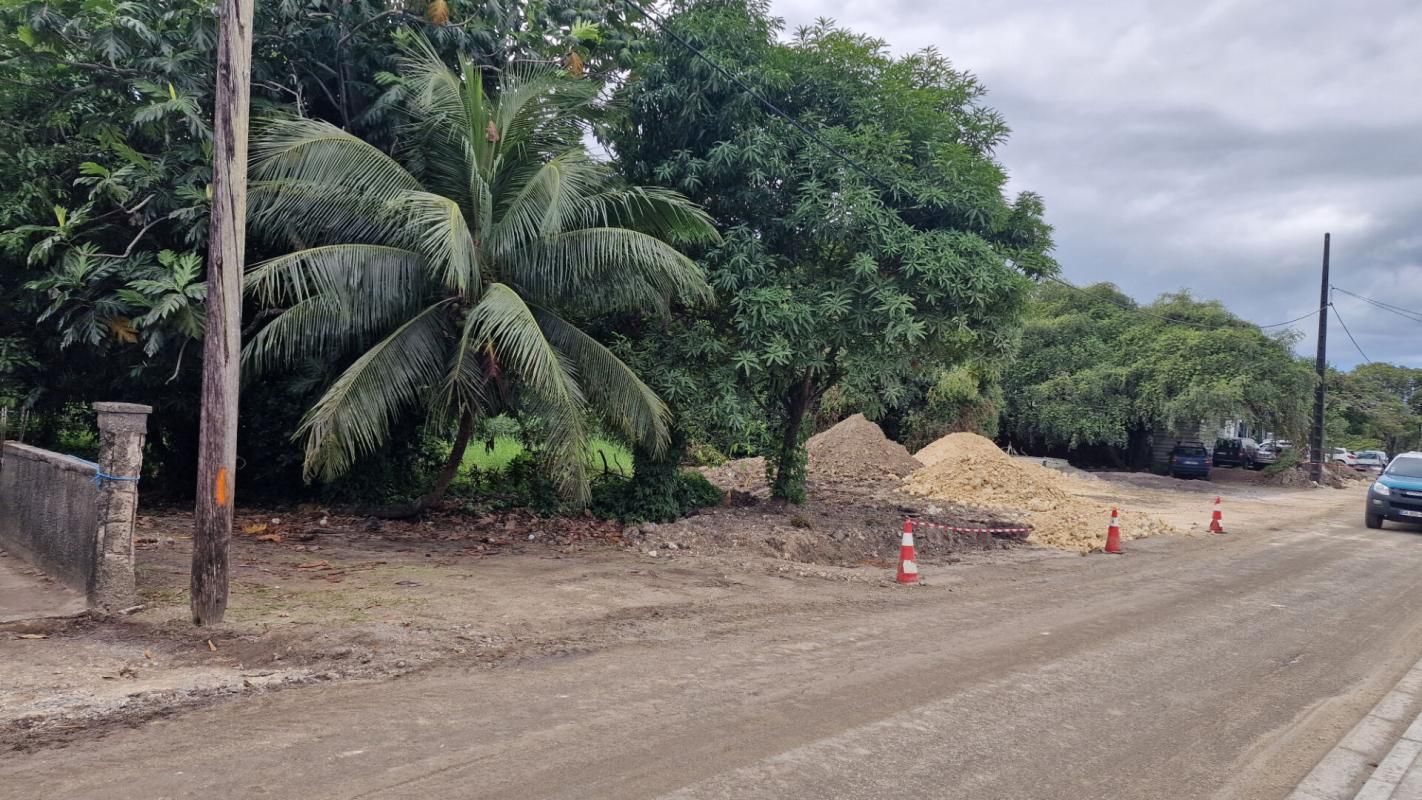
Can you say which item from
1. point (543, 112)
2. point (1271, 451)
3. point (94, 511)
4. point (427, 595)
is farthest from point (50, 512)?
point (1271, 451)

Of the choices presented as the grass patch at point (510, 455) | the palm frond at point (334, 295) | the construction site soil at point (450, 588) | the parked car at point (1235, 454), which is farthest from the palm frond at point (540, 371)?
the parked car at point (1235, 454)

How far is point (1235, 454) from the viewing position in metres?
41.2

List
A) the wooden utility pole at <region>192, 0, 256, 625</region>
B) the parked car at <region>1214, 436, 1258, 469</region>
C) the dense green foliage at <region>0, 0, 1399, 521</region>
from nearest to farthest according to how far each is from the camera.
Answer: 1. the wooden utility pole at <region>192, 0, 256, 625</region>
2. the dense green foliage at <region>0, 0, 1399, 521</region>
3. the parked car at <region>1214, 436, 1258, 469</region>

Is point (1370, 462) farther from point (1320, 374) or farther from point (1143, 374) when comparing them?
point (1143, 374)

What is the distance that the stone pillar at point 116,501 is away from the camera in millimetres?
7496

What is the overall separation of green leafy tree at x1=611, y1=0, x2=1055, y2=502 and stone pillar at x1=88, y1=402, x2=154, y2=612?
7.37m

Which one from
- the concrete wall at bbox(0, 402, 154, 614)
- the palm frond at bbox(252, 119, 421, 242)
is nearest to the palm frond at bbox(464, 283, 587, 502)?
the palm frond at bbox(252, 119, 421, 242)

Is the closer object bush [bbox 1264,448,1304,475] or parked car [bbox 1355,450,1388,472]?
bush [bbox 1264,448,1304,475]

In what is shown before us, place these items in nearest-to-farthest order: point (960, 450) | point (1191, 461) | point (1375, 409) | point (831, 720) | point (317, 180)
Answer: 1. point (831, 720)
2. point (317, 180)
3. point (960, 450)
4. point (1191, 461)
5. point (1375, 409)

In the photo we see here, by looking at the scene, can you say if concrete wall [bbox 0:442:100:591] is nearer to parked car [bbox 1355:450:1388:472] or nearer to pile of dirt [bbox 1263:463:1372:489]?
pile of dirt [bbox 1263:463:1372:489]

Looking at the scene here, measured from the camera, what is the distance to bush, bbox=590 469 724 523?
48.2 ft

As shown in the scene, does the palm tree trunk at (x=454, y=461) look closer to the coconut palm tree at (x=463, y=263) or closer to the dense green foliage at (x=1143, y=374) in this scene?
the coconut palm tree at (x=463, y=263)

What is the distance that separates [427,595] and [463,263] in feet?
12.3

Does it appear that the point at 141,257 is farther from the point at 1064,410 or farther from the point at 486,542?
the point at 1064,410
